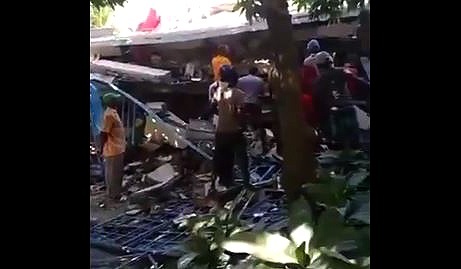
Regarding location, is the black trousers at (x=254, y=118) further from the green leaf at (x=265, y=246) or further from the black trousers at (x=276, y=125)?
the green leaf at (x=265, y=246)

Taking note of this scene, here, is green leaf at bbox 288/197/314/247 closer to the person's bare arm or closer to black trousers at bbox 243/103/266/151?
black trousers at bbox 243/103/266/151

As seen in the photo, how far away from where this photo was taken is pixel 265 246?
0.76 m

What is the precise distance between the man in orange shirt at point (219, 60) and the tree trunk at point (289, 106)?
0.23 feet

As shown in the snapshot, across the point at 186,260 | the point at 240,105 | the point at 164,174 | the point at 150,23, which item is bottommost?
the point at 186,260

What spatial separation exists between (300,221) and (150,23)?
34 cm

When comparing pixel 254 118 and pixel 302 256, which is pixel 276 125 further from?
pixel 302 256

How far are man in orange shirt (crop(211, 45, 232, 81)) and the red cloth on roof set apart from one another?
9 centimetres

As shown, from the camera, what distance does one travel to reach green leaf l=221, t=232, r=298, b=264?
29.2 inches

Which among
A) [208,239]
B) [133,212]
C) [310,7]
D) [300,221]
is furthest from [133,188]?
[310,7]

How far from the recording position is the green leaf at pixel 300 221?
770mm

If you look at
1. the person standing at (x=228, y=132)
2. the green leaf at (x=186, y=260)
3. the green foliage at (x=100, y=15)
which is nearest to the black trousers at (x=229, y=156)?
the person standing at (x=228, y=132)

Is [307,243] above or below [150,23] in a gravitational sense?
below
